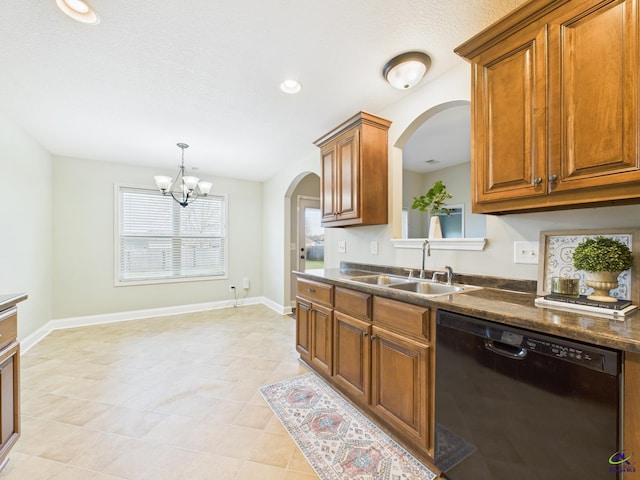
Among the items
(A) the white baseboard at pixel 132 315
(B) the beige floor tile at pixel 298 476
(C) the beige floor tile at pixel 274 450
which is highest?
(A) the white baseboard at pixel 132 315

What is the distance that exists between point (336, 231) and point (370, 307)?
1.60 meters

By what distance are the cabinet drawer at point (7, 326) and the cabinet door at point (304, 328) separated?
1886mm

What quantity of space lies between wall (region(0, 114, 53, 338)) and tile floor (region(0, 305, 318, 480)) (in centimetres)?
55

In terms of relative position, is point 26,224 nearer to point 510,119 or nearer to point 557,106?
point 510,119

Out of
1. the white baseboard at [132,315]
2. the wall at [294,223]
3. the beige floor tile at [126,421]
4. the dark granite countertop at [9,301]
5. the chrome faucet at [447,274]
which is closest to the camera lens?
the dark granite countertop at [9,301]

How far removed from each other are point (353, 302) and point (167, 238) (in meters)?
4.01

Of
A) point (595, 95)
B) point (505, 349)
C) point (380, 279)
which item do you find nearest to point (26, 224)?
point (380, 279)

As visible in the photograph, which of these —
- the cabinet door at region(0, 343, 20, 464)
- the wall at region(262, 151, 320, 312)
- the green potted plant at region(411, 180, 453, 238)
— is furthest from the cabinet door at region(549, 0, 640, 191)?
the wall at region(262, 151, 320, 312)

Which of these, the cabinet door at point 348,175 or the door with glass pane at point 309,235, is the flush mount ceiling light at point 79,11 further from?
the door with glass pane at point 309,235

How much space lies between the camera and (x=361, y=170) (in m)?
2.45

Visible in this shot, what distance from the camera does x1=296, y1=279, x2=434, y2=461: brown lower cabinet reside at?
1.50 metres

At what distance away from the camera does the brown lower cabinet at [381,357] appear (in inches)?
59.2

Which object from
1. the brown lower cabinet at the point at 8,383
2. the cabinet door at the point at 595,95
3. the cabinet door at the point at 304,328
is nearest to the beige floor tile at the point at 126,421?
the brown lower cabinet at the point at 8,383

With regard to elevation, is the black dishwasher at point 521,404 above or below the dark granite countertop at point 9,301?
below
